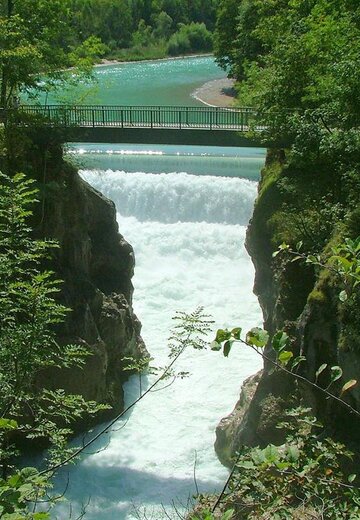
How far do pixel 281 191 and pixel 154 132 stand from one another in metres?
7.46

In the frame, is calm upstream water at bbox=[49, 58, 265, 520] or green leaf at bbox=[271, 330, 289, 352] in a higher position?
green leaf at bbox=[271, 330, 289, 352]

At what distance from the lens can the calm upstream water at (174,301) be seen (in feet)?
58.5

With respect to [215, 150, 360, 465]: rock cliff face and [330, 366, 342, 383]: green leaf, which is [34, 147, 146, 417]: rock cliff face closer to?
[215, 150, 360, 465]: rock cliff face

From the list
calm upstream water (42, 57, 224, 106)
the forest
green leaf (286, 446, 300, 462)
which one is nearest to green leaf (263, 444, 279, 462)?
green leaf (286, 446, 300, 462)

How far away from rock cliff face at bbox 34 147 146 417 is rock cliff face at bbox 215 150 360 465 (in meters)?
3.87

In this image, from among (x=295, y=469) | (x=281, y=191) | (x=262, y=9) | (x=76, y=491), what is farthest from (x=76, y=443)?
(x=262, y=9)

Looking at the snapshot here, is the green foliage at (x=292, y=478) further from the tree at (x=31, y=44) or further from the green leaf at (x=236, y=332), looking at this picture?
the tree at (x=31, y=44)

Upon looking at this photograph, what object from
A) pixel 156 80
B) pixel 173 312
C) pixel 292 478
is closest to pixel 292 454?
pixel 292 478

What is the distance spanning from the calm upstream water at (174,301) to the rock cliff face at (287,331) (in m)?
1.70

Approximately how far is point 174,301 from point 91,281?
6.31 m

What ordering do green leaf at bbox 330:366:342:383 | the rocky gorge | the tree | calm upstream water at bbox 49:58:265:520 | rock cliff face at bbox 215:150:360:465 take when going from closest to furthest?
green leaf at bbox 330:366:342:383 < rock cliff face at bbox 215:150:360:465 < calm upstream water at bbox 49:58:265:520 < the tree < the rocky gorge

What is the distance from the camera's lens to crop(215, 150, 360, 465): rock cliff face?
1316 cm

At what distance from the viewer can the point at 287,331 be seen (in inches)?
627

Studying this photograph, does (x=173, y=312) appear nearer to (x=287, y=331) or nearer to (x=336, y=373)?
(x=287, y=331)
